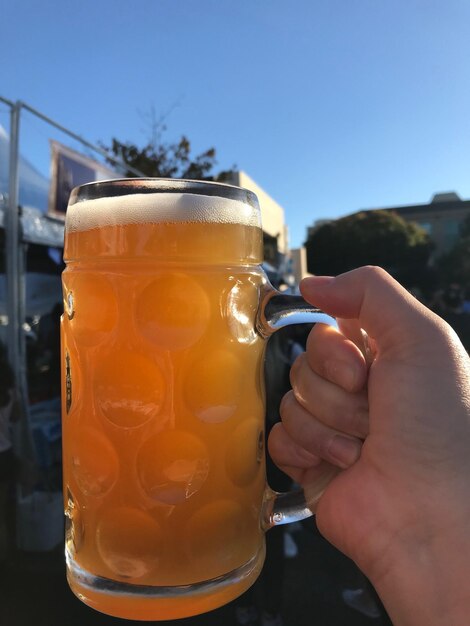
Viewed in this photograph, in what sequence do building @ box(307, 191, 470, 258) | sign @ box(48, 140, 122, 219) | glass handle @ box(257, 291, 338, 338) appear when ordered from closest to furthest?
glass handle @ box(257, 291, 338, 338)
sign @ box(48, 140, 122, 219)
building @ box(307, 191, 470, 258)

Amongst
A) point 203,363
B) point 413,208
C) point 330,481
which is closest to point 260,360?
point 203,363

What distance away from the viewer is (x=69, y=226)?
0.81 meters

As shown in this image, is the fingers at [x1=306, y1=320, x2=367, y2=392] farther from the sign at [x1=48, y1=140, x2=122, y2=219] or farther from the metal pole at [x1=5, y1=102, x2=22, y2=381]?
the sign at [x1=48, y1=140, x2=122, y2=219]

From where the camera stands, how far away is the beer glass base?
0.71 meters

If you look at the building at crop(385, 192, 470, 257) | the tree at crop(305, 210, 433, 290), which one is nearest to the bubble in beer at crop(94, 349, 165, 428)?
the tree at crop(305, 210, 433, 290)

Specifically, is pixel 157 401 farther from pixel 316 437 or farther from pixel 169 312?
pixel 316 437

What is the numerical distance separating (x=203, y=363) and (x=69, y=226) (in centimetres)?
34

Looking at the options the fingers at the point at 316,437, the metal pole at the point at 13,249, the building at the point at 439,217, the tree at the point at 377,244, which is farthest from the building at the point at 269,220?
the fingers at the point at 316,437

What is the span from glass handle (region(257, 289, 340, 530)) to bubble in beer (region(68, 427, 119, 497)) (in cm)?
30

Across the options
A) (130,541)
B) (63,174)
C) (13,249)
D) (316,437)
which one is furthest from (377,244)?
(130,541)

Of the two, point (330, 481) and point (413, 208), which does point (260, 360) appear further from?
point (413, 208)

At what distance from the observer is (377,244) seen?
8.17 meters

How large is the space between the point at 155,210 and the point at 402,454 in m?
0.55

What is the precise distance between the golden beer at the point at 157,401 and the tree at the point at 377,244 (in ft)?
23.5
